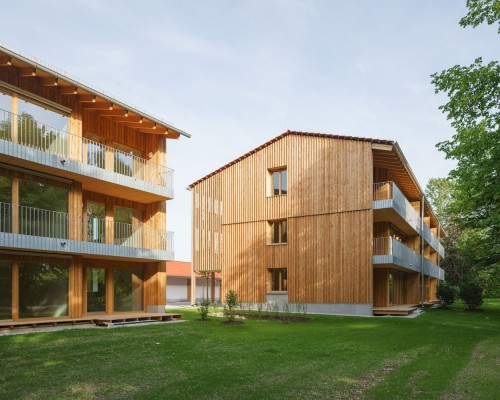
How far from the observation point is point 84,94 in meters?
17.8

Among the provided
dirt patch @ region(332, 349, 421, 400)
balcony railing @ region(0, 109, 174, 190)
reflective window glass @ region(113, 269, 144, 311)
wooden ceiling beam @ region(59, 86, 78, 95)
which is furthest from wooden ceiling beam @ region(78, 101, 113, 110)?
dirt patch @ region(332, 349, 421, 400)

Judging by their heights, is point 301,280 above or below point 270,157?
below

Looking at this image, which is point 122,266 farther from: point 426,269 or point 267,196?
point 426,269

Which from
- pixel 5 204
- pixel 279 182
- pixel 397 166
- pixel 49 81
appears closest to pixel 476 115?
pixel 397 166

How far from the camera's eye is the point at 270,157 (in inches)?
1080

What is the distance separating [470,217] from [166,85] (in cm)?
2109

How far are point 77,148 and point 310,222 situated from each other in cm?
1273

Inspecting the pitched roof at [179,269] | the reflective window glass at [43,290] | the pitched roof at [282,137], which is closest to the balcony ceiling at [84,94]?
the reflective window glass at [43,290]

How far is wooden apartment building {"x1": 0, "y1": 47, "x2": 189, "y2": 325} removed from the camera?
15703mm

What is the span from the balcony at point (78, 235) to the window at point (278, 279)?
24.7ft

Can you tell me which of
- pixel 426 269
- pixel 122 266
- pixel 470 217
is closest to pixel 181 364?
pixel 122 266

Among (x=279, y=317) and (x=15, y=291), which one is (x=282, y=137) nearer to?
(x=279, y=317)

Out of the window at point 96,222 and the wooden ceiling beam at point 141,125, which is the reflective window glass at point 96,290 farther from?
the wooden ceiling beam at point 141,125

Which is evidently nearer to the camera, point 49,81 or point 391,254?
point 49,81
